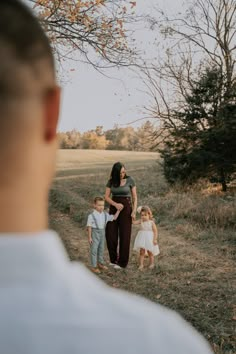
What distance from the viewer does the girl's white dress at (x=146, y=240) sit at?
1020 cm

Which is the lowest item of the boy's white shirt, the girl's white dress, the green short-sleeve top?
the girl's white dress

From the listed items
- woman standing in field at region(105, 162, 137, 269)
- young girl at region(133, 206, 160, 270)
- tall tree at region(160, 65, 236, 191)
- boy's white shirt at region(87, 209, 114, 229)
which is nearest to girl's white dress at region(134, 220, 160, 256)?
young girl at region(133, 206, 160, 270)

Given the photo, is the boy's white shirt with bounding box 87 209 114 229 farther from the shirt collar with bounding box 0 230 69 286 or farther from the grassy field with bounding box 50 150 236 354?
the shirt collar with bounding box 0 230 69 286

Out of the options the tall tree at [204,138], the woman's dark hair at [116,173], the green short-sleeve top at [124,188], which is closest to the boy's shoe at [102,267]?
the green short-sleeve top at [124,188]

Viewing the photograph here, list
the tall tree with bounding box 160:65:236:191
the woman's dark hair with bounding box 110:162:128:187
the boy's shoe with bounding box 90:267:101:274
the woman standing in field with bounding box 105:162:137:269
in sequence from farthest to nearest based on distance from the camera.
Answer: the tall tree with bounding box 160:65:236:191 < the boy's shoe with bounding box 90:267:101:274 < the woman standing in field with bounding box 105:162:137:269 < the woman's dark hair with bounding box 110:162:128:187

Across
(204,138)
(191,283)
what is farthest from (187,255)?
(204,138)

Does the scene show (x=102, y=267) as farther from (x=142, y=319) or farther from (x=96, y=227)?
(x=142, y=319)

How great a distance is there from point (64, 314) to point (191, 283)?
28.2ft

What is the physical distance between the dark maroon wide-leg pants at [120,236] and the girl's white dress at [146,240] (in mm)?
215

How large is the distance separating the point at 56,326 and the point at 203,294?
7946mm

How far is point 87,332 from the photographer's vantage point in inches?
23.3

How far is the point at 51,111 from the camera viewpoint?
684 millimetres

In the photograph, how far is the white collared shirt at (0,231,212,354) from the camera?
0.58m

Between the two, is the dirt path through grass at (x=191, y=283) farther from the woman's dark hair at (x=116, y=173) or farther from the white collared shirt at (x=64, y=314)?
the white collared shirt at (x=64, y=314)
